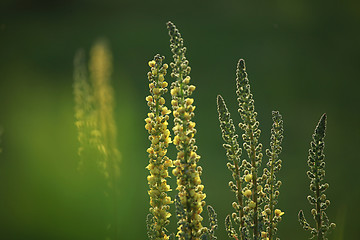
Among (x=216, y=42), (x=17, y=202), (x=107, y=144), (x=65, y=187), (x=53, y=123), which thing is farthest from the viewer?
(x=216, y=42)

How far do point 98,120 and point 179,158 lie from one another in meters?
0.52

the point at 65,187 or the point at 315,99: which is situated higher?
the point at 315,99

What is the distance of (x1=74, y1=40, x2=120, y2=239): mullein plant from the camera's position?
991 millimetres

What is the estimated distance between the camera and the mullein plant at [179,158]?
2.15 ft

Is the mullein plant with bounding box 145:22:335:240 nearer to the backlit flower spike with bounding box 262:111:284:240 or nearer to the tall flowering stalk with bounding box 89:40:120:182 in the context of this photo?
the backlit flower spike with bounding box 262:111:284:240

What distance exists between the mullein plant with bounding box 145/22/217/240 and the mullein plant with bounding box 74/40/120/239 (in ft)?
0.82

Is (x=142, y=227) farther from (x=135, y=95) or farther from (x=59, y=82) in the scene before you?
(x=59, y=82)

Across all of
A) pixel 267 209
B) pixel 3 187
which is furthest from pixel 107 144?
pixel 3 187

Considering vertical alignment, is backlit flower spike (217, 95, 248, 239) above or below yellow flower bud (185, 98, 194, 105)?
below

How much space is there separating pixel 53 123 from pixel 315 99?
7.21ft

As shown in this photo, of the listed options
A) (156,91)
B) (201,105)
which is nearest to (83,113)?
(156,91)

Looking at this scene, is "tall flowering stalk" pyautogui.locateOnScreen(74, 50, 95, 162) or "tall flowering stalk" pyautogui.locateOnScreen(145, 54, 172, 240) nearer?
"tall flowering stalk" pyautogui.locateOnScreen(145, 54, 172, 240)

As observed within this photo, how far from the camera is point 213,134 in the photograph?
3.14m

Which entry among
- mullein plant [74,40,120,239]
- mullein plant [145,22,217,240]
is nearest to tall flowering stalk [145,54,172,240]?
mullein plant [145,22,217,240]
